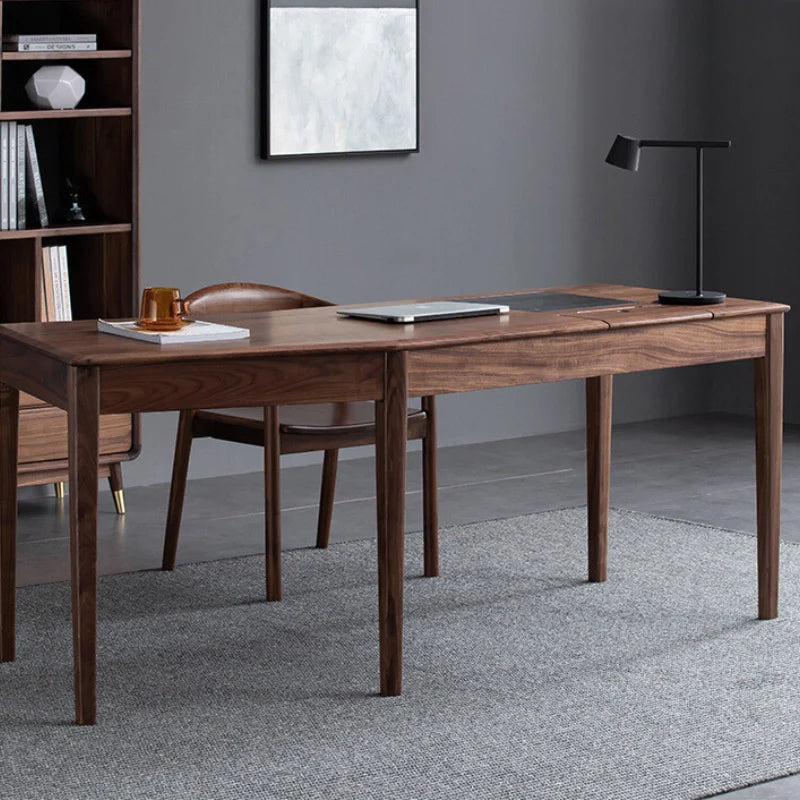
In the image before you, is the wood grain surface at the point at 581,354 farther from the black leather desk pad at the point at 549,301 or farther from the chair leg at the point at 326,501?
the chair leg at the point at 326,501

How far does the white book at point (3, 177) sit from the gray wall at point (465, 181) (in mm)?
695

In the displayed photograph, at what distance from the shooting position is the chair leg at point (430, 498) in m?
3.95

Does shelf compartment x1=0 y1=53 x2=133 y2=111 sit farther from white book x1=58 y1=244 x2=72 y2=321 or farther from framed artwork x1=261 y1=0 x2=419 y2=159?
framed artwork x1=261 y1=0 x2=419 y2=159

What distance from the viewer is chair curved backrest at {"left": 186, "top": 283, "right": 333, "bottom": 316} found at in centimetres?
388

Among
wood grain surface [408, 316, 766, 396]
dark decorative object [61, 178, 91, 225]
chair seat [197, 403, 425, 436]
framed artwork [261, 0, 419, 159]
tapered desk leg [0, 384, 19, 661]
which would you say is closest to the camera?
wood grain surface [408, 316, 766, 396]

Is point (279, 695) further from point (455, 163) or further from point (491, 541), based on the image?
point (455, 163)

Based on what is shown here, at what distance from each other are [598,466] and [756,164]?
9.93 feet

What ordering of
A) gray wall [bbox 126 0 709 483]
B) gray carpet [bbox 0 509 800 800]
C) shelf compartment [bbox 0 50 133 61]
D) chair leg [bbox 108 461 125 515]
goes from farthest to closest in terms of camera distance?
gray wall [bbox 126 0 709 483]
chair leg [bbox 108 461 125 515]
shelf compartment [bbox 0 50 133 61]
gray carpet [bbox 0 509 800 800]

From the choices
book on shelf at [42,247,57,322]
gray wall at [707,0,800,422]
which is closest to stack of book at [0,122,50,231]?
book on shelf at [42,247,57,322]

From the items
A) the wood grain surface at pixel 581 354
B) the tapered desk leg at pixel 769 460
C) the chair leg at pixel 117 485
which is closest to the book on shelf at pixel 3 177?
the chair leg at pixel 117 485

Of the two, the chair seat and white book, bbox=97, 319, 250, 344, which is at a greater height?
white book, bbox=97, 319, 250, 344

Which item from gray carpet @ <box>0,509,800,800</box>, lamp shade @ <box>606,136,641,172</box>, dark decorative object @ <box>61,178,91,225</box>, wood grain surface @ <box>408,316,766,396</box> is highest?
lamp shade @ <box>606,136,641,172</box>

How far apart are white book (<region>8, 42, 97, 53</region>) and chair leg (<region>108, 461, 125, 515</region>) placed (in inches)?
48.7

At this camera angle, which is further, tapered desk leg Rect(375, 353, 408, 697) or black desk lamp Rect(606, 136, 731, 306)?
black desk lamp Rect(606, 136, 731, 306)
